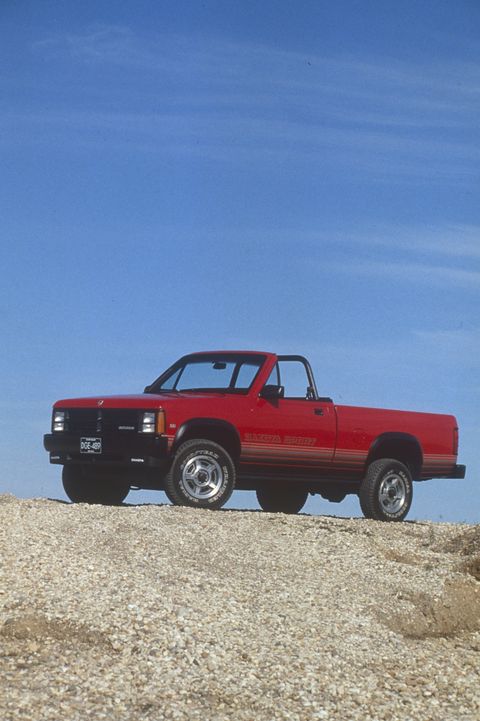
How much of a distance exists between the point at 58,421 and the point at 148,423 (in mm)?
1776

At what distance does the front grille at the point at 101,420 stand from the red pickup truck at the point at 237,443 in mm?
15

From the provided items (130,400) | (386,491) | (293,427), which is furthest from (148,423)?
(386,491)

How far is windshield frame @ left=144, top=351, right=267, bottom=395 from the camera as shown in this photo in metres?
15.6

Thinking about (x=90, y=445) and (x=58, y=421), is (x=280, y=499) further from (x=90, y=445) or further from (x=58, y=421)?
(x=58, y=421)

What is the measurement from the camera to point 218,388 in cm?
1568

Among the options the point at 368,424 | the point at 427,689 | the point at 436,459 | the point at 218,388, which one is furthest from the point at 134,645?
the point at 436,459

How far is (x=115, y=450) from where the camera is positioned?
48.5 feet

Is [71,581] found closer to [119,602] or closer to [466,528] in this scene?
[119,602]

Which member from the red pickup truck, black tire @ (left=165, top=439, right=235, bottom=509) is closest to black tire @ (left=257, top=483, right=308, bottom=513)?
the red pickup truck

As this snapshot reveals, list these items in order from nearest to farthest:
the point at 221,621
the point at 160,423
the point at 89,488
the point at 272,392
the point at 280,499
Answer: the point at 221,621 < the point at 160,423 < the point at 272,392 < the point at 89,488 < the point at 280,499

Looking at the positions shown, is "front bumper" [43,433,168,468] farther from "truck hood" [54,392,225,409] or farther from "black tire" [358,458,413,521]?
"black tire" [358,458,413,521]

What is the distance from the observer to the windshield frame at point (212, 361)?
15562 millimetres

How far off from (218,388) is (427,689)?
754 cm

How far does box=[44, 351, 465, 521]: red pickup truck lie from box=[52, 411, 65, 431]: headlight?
0.07 ft
